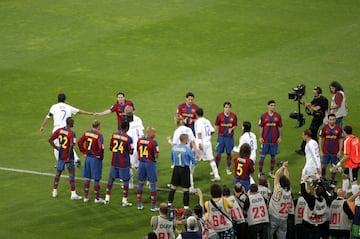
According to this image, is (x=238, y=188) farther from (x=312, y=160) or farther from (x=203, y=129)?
(x=203, y=129)

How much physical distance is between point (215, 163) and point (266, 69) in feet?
29.8

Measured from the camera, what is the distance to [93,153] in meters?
21.3

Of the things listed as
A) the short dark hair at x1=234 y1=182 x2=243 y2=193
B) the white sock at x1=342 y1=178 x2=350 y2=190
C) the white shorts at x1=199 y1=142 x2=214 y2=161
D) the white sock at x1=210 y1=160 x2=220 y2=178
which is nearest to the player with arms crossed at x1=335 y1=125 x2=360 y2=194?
the white sock at x1=342 y1=178 x2=350 y2=190

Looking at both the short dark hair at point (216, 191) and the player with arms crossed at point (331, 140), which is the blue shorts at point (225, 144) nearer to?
the player with arms crossed at point (331, 140)

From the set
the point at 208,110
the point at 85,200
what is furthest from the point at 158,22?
the point at 85,200

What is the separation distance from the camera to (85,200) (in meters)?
21.8

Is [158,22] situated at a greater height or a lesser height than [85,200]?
greater

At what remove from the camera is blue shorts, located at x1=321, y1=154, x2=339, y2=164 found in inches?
908

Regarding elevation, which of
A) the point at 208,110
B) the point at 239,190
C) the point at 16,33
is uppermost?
the point at 16,33

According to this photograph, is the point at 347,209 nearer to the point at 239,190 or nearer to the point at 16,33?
the point at 239,190

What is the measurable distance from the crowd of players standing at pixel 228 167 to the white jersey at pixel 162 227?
0.05m

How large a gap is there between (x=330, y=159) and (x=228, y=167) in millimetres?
2719

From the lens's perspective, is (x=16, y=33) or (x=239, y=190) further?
(x=16, y=33)

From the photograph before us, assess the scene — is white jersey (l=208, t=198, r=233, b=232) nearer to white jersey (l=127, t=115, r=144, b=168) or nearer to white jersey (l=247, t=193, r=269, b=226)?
white jersey (l=247, t=193, r=269, b=226)
